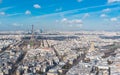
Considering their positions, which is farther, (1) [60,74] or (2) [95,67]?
(2) [95,67]

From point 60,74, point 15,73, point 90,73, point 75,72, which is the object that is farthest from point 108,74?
point 15,73

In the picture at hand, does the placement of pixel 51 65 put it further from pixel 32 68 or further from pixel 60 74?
pixel 60 74

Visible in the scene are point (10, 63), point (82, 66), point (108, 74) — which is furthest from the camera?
point (10, 63)

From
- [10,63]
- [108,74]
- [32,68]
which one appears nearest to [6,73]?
[32,68]

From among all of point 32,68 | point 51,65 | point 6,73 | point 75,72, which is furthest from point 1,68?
point 75,72

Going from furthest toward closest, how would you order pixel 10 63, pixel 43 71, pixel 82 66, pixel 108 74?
pixel 10 63 → pixel 82 66 → pixel 43 71 → pixel 108 74

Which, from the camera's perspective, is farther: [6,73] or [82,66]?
[82,66]

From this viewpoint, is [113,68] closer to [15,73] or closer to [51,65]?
[51,65]

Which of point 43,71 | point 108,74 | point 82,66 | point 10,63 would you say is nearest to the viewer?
point 108,74
